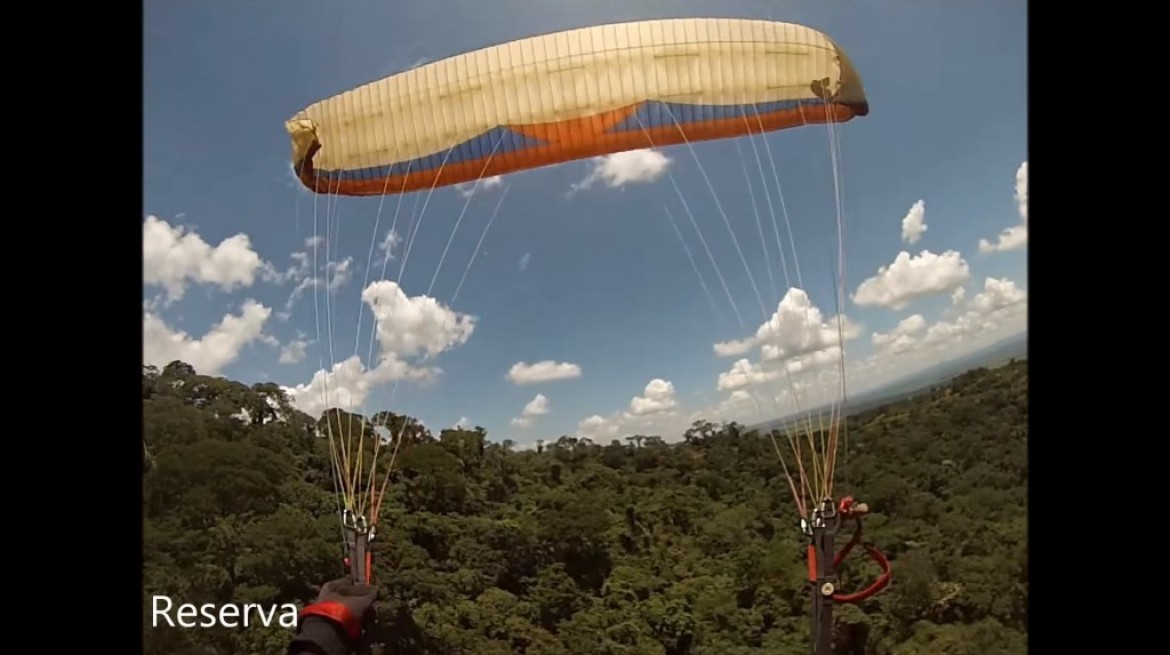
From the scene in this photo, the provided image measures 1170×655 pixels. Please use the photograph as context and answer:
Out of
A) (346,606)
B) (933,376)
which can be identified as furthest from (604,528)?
(933,376)

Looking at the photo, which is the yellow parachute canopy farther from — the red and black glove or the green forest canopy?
the red and black glove

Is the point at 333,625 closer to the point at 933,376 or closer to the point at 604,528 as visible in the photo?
the point at 604,528

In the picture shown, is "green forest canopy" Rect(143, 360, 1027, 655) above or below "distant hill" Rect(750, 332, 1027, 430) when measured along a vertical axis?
below

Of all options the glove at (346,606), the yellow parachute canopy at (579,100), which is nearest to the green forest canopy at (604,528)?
the glove at (346,606)

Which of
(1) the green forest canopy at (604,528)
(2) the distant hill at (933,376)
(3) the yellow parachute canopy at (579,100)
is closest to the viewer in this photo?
(3) the yellow parachute canopy at (579,100)

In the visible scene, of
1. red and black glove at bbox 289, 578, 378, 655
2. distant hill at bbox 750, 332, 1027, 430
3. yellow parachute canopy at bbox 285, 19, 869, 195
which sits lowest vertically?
red and black glove at bbox 289, 578, 378, 655

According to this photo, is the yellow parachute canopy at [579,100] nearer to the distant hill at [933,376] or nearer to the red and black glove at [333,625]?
the distant hill at [933,376]

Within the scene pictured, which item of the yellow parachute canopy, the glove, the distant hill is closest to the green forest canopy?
the distant hill
